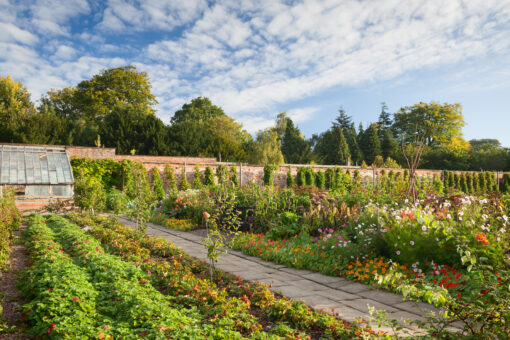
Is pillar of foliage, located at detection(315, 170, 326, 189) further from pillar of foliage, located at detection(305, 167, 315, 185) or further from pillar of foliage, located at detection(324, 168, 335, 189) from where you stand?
pillar of foliage, located at detection(305, 167, 315, 185)

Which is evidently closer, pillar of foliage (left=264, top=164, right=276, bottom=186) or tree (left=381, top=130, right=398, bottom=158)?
pillar of foliage (left=264, top=164, right=276, bottom=186)

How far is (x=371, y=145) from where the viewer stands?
3431 centimetres

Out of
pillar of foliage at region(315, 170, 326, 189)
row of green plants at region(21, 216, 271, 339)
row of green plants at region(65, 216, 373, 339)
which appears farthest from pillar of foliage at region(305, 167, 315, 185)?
row of green plants at region(21, 216, 271, 339)

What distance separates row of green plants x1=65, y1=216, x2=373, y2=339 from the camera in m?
2.71

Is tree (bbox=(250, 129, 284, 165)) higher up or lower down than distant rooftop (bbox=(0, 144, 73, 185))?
higher up

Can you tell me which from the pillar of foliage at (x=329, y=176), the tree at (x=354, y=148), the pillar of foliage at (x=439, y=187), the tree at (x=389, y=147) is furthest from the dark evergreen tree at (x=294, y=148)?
the pillar of foliage at (x=439, y=187)

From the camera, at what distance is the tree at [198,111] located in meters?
36.3

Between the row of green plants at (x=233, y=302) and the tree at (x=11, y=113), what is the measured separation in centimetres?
2223

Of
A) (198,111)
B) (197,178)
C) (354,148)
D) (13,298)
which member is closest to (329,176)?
(197,178)

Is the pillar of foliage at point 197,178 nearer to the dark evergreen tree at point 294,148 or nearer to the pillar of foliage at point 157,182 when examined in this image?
the pillar of foliage at point 157,182

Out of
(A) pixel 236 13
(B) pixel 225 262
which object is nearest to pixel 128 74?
(A) pixel 236 13

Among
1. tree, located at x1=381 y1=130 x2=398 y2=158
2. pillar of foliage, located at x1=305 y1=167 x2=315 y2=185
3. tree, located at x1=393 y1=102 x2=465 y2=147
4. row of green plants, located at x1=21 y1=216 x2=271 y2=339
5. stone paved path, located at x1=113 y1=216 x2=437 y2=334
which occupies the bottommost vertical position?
stone paved path, located at x1=113 y1=216 x2=437 y2=334

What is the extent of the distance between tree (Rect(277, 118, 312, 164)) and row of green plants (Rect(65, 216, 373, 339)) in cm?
2903

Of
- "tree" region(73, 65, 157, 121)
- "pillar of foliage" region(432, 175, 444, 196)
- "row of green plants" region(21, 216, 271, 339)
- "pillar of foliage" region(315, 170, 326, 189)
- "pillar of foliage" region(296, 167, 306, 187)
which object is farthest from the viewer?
"tree" region(73, 65, 157, 121)
